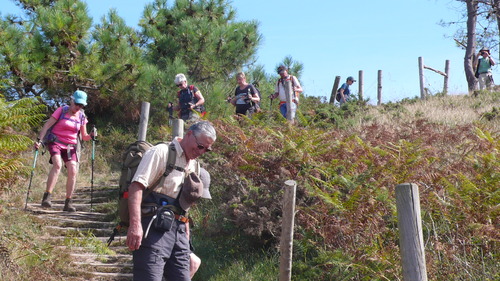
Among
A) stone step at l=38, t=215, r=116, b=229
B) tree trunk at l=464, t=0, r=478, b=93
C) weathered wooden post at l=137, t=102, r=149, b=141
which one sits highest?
tree trunk at l=464, t=0, r=478, b=93

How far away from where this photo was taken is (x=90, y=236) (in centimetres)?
847

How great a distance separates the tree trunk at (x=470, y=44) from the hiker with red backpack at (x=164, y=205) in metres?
20.2

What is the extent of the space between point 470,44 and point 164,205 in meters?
21.1

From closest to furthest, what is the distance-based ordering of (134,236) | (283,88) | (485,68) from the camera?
(134,236) → (283,88) → (485,68)

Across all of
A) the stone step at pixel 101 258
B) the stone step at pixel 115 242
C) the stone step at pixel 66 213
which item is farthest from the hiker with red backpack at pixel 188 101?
the stone step at pixel 101 258

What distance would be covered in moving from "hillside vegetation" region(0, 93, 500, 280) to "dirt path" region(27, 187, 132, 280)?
0.39 meters

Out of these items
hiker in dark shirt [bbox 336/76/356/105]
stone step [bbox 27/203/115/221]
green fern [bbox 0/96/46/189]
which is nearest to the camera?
green fern [bbox 0/96/46/189]

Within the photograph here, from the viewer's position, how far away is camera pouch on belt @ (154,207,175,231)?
433 cm

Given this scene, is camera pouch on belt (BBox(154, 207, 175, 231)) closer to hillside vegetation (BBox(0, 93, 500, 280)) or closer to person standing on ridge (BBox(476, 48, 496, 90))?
hillside vegetation (BBox(0, 93, 500, 280))

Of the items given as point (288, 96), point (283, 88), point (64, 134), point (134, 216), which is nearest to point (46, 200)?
point (64, 134)

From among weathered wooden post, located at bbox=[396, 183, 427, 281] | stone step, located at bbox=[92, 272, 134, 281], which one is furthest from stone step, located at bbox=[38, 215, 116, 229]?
weathered wooden post, located at bbox=[396, 183, 427, 281]

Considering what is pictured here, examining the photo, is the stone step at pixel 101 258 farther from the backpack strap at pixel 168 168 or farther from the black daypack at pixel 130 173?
the backpack strap at pixel 168 168

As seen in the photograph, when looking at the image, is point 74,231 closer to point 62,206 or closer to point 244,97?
point 62,206

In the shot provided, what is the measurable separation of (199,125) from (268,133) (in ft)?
13.9
